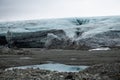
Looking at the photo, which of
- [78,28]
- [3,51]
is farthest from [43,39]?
[3,51]

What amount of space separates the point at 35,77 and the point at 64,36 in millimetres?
18875

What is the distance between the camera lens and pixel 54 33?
2742 centimetres

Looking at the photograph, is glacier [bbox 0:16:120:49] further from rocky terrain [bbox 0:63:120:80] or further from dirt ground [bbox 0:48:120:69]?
rocky terrain [bbox 0:63:120:80]

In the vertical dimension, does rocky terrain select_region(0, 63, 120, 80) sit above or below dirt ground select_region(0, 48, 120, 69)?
above

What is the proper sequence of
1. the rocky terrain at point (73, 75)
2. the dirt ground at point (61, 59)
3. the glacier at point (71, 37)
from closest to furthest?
1. the rocky terrain at point (73, 75)
2. the dirt ground at point (61, 59)
3. the glacier at point (71, 37)

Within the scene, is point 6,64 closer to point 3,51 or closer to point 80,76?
point 80,76

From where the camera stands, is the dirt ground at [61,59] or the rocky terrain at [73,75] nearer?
the rocky terrain at [73,75]

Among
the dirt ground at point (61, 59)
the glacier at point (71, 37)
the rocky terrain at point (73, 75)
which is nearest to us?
the rocky terrain at point (73, 75)

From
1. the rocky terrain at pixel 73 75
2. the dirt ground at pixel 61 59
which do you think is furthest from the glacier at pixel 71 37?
the rocky terrain at pixel 73 75

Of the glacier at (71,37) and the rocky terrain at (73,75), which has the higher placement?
the rocky terrain at (73,75)

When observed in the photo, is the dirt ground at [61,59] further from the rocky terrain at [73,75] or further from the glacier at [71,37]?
the glacier at [71,37]

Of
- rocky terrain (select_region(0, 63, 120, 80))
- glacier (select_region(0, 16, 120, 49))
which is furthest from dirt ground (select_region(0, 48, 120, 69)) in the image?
glacier (select_region(0, 16, 120, 49))

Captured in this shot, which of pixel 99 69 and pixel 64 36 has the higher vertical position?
pixel 99 69

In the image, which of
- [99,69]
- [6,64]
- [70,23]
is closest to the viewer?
[99,69]
